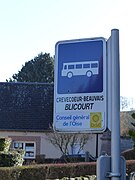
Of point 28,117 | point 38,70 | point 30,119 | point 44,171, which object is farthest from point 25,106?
point 38,70

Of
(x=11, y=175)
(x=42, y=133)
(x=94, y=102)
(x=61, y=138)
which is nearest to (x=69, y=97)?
(x=94, y=102)

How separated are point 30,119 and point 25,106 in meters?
1.48

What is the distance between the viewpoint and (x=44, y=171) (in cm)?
1708

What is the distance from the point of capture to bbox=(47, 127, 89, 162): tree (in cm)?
3062

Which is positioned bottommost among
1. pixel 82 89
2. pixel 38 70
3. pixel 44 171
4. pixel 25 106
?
pixel 44 171

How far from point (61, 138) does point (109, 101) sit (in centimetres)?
2750

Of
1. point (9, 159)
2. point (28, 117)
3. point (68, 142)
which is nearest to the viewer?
point (9, 159)

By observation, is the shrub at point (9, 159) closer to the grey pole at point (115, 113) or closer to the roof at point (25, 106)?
the grey pole at point (115, 113)

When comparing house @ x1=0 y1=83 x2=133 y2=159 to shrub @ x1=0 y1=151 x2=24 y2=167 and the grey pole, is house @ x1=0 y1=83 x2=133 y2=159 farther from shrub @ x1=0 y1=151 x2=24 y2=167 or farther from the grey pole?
the grey pole

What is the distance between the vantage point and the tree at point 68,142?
30.6 meters

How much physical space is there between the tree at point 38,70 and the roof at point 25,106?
60.7ft

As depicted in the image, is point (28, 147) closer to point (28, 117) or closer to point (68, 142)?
point (28, 117)

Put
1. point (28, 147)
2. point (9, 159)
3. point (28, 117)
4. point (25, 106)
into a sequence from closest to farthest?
1. point (9, 159)
2. point (28, 147)
3. point (28, 117)
4. point (25, 106)

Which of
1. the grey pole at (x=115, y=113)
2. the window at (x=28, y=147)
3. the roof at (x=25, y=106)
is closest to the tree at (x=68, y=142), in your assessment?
the window at (x=28, y=147)
